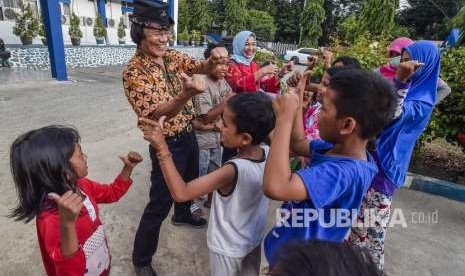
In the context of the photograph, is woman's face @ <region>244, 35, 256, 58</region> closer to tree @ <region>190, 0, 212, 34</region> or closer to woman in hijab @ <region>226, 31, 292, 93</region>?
woman in hijab @ <region>226, 31, 292, 93</region>

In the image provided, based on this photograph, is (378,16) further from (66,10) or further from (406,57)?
(406,57)

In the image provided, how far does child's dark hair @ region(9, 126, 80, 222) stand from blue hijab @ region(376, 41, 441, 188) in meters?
1.55

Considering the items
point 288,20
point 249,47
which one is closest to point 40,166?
point 249,47

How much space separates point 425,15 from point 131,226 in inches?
1301

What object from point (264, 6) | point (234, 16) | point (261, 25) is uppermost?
point (264, 6)

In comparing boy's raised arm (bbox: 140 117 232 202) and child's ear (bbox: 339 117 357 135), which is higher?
child's ear (bbox: 339 117 357 135)

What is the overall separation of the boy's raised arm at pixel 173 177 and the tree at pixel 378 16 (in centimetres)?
1592

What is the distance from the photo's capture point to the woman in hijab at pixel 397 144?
1799 mm

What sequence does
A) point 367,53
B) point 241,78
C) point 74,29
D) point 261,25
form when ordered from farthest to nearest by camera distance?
point 261,25 → point 74,29 → point 367,53 → point 241,78

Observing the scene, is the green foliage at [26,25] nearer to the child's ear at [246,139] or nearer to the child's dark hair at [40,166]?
the child's dark hair at [40,166]

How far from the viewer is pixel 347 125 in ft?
3.86

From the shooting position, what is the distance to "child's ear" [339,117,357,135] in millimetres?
1165

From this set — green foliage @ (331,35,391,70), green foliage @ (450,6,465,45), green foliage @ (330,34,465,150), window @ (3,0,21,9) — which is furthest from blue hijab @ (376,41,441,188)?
window @ (3,0,21,9)

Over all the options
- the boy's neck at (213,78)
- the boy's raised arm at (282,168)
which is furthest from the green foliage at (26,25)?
the boy's raised arm at (282,168)
